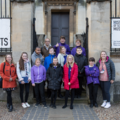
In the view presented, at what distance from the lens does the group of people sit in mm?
4957

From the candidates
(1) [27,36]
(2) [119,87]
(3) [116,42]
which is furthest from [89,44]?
(1) [27,36]

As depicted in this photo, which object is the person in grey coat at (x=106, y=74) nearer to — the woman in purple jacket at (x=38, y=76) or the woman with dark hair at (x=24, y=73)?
the woman in purple jacket at (x=38, y=76)

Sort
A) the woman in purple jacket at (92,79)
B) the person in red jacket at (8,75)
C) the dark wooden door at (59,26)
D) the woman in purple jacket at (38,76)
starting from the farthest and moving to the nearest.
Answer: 1. the dark wooden door at (59,26)
2. the woman in purple jacket at (92,79)
3. the woman in purple jacket at (38,76)
4. the person in red jacket at (8,75)

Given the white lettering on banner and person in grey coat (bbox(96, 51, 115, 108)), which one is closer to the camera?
person in grey coat (bbox(96, 51, 115, 108))

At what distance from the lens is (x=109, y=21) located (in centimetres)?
569

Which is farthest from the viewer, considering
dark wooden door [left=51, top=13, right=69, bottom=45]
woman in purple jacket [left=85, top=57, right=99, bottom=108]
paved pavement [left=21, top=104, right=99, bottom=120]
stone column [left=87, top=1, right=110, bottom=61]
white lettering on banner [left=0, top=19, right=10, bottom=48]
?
dark wooden door [left=51, top=13, right=69, bottom=45]

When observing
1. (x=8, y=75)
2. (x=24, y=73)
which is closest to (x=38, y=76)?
(x=24, y=73)

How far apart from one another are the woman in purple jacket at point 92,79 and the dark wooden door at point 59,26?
20.8 ft

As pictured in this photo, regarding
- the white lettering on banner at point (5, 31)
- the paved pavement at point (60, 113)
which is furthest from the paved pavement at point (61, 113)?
the white lettering on banner at point (5, 31)

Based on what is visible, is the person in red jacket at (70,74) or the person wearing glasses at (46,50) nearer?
the person in red jacket at (70,74)

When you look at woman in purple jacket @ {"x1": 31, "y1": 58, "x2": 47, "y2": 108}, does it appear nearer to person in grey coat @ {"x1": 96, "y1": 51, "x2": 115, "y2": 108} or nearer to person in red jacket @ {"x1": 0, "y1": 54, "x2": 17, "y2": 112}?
person in red jacket @ {"x1": 0, "y1": 54, "x2": 17, "y2": 112}

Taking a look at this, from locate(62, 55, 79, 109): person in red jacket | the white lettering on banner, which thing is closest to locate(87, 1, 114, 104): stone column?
locate(62, 55, 79, 109): person in red jacket

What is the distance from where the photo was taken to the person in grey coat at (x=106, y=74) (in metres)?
5.28

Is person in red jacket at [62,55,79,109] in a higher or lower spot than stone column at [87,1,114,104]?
lower
